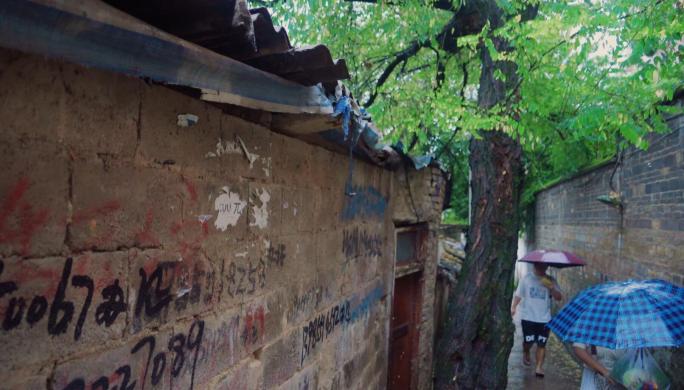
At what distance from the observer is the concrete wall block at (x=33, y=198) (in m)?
1.30

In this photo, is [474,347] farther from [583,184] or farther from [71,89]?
[583,184]

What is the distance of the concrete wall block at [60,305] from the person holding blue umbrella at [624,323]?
12.0 feet

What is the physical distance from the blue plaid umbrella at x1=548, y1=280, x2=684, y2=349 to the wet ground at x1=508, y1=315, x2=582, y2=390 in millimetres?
3379

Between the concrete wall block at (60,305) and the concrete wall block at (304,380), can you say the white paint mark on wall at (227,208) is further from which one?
the concrete wall block at (304,380)

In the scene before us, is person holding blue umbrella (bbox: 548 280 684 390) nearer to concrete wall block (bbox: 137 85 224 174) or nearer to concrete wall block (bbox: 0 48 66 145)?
concrete wall block (bbox: 137 85 224 174)

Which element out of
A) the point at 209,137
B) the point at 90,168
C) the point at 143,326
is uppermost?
the point at 209,137

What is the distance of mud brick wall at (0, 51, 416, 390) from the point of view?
4.43 ft

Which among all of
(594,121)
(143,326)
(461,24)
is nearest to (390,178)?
(594,121)

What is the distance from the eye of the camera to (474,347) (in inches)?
249

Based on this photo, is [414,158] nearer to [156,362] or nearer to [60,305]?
[156,362]

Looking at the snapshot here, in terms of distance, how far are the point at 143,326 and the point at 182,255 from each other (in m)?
0.30

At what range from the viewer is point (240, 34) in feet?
5.21

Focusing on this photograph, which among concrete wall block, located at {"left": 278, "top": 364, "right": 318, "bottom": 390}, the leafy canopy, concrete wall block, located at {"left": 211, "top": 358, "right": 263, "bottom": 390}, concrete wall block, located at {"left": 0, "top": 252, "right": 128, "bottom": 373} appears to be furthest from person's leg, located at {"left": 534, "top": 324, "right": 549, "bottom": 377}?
concrete wall block, located at {"left": 0, "top": 252, "right": 128, "bottom": 373}

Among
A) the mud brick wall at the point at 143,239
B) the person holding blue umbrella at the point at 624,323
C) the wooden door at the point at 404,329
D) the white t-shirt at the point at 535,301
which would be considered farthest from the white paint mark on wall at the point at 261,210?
the white t-shirt at the point at 535,301
